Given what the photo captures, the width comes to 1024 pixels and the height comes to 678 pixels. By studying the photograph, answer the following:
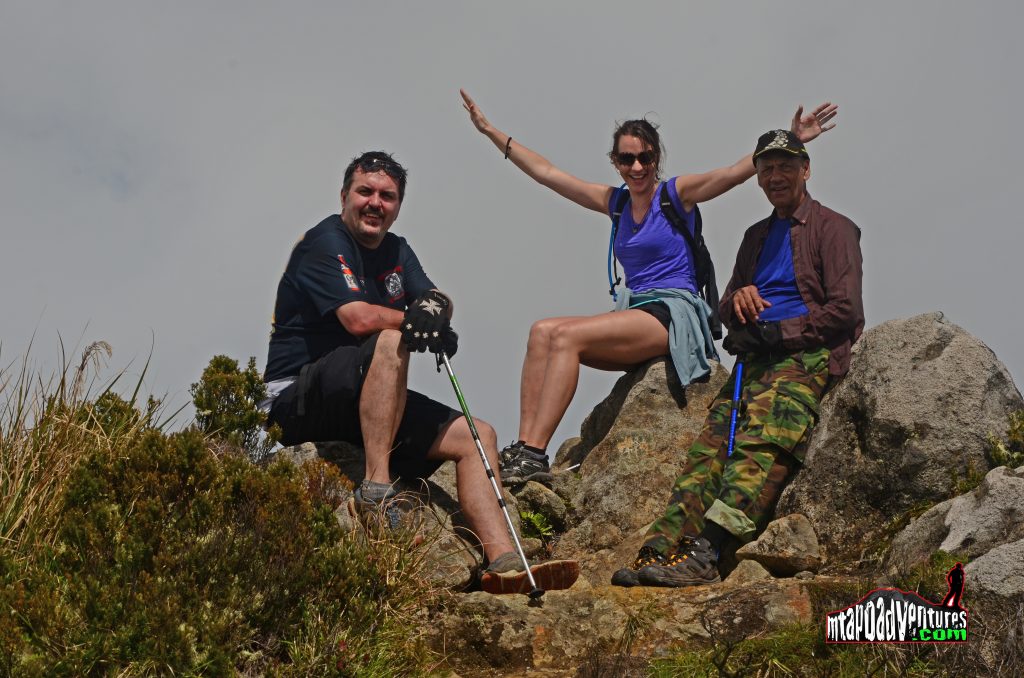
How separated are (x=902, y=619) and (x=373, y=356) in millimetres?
3826

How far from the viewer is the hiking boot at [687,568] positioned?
7918 millimetres

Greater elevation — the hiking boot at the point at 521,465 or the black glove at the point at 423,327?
the black glove at the point at 423,327

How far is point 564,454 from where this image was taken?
37.6ft

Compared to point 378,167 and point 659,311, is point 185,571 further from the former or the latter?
point 659,311

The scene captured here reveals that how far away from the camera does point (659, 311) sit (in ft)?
32.4

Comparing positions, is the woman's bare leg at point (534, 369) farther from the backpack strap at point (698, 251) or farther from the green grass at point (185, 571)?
the green grass at point (185, 571)

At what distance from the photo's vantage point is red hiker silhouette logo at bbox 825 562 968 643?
6.42 metres

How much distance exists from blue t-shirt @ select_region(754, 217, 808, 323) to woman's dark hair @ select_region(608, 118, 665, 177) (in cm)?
128

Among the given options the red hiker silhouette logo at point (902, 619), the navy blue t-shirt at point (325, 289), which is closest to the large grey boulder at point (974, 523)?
the red hiker silhouette logo at point (902, 619)

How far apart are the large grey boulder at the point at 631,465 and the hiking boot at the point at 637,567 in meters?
0.66

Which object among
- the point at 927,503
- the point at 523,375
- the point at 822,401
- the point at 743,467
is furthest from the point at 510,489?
the point at 927,503

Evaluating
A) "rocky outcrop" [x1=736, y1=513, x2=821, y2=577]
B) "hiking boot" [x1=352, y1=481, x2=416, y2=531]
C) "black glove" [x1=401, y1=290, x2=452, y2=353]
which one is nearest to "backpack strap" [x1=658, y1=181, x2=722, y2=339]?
"rocky outcrop" [x1=736, y1=513, x2=821, y2=577]

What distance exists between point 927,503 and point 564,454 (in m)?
3.86

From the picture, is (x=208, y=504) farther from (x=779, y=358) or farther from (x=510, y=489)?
(x=779, y=358)
